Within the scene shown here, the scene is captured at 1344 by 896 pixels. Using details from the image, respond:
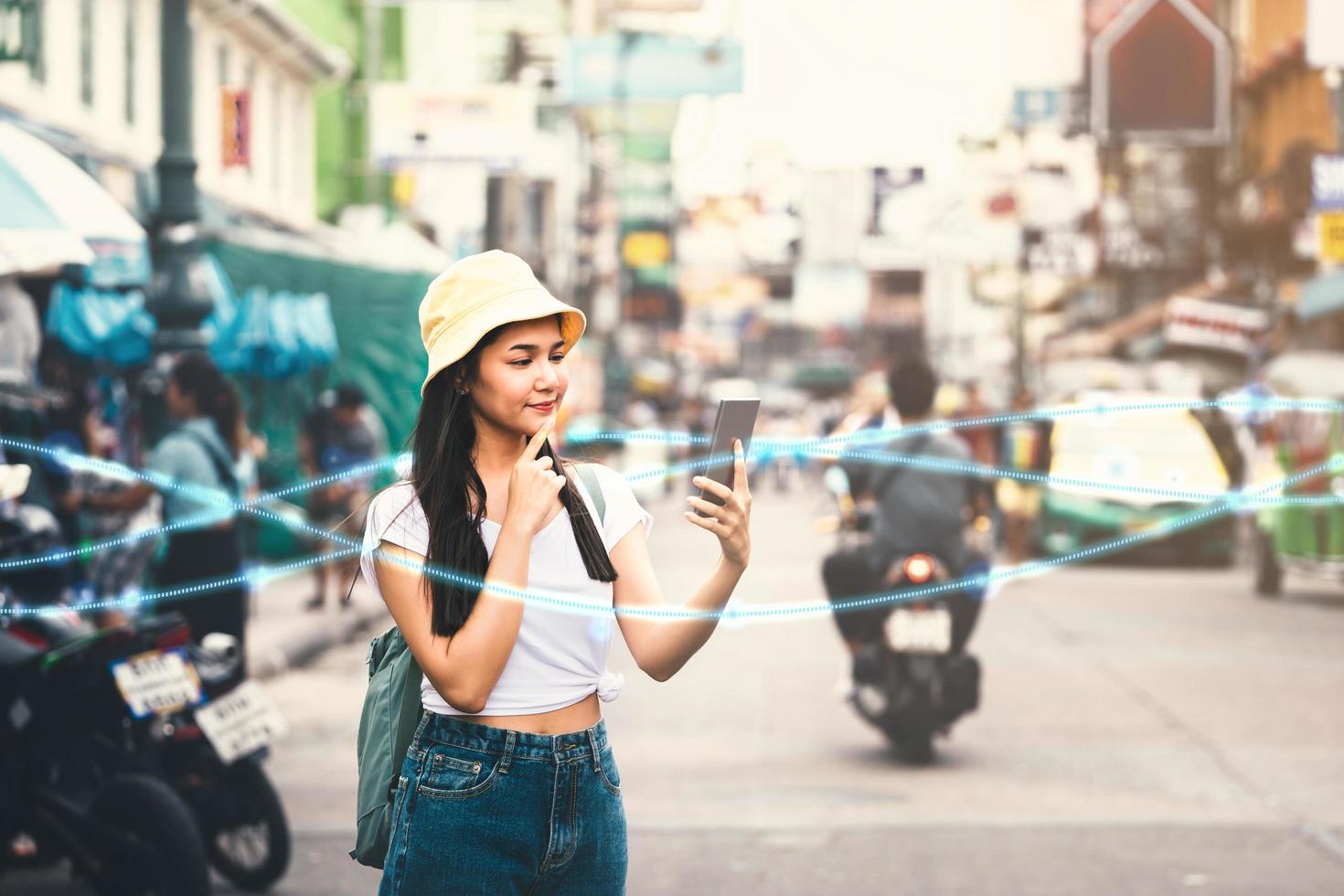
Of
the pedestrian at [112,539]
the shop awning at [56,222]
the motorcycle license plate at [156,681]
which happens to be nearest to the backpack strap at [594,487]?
the motorcycle license plate at [156,681]

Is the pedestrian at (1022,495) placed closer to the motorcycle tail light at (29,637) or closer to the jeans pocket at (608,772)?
the motorcycle tail light at (29,637)

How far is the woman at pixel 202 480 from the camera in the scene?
841 cm

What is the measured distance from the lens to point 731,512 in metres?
3.30

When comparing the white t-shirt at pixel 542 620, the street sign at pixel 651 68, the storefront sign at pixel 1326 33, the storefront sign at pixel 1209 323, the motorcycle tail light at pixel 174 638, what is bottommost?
the motorcycle tail light at pixel 174 638

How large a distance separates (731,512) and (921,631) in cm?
620

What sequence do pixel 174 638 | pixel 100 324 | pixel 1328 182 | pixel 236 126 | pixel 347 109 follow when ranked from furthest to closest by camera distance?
pixel 347 109 < pixel 1328 182 < pixel 236 126 < pixel 100 324 < pixel 174 638

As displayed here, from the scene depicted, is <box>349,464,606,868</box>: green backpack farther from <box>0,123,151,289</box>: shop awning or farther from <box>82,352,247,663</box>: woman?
<box>0,123,151,289</box>: shop awning

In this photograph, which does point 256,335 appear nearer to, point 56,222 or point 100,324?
point 100,324

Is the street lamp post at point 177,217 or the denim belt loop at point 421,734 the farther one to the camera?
the street lamp post at point 177,217

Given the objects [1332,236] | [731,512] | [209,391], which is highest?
[1332,236]

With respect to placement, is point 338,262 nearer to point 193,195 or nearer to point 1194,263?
point 193,195

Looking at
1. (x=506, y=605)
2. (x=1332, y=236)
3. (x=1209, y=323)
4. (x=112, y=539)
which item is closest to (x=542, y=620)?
(x=506, y=605)

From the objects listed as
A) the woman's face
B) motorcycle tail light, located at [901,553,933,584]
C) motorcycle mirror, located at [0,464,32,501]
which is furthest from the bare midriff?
Result: motorcycle tail light, located at [901,553,933,584]

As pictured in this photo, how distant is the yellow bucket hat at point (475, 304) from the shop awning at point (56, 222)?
5.73m
